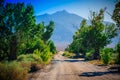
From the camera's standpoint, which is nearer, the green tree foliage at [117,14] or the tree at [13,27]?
the green tree foliage at [117,14]

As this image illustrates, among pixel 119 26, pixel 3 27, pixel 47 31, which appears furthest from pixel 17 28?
pixel 47 31

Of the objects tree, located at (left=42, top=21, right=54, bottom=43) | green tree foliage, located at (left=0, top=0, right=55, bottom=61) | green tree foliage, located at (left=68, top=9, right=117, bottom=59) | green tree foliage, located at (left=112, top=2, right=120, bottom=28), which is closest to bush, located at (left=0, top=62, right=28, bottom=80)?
green tree foliage, located at (left=112, top=2, right=120, bottom=28)

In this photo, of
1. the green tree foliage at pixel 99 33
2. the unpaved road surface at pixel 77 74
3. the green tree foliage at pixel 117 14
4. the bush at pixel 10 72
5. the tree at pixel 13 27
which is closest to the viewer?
the bush at pixel 10 72

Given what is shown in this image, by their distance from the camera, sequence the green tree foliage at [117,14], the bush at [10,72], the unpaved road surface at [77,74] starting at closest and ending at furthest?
the bush at [10,72]
the unpaved road surface at [77,74]
the green tree foliage at [117,14]

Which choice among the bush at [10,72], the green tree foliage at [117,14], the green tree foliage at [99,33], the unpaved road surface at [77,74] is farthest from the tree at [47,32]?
the bush at [10,72]

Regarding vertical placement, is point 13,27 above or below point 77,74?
above

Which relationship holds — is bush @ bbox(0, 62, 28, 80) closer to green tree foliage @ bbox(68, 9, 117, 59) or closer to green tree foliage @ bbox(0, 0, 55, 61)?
green tree foliage @ bbox(0, 0, 55, 61)

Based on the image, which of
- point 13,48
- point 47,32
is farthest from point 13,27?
point 47,32

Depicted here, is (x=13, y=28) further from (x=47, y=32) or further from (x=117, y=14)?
(x=47, y=32)

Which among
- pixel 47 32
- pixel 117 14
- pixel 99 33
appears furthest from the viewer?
pixel 47 32

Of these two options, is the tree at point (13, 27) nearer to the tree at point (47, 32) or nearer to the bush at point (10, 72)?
the bush at point (10, 72)

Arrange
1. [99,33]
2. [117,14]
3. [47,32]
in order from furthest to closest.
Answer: [47,32]
[99,33]
[117,14]

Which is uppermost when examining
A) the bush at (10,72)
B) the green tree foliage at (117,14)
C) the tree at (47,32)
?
the tree at (47,32)

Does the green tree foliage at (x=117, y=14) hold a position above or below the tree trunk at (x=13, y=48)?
above
